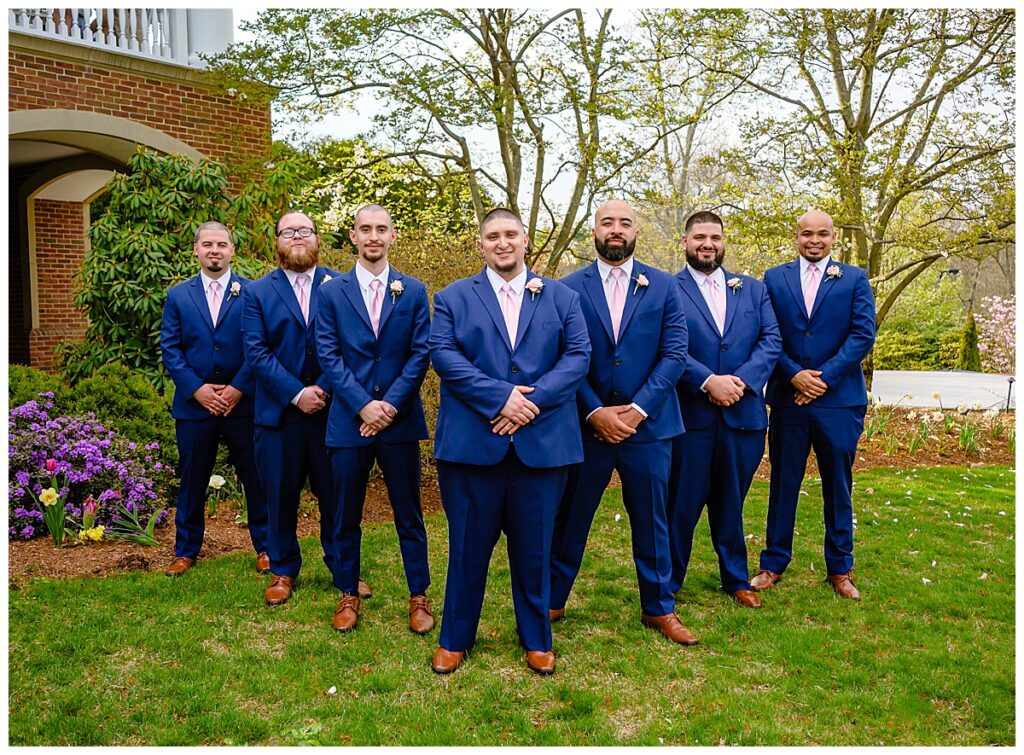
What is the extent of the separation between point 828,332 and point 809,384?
37cm

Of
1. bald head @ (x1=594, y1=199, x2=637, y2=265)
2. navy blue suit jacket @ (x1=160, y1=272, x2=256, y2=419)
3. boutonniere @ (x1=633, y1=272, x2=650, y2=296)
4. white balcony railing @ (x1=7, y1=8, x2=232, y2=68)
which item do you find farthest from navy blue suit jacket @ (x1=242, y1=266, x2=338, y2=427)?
white balcony railing @ (x1=7, y1=8, x2=232, y2=68)

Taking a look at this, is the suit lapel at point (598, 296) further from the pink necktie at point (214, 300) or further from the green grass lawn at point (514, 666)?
the pink necktie at point (214, 300)

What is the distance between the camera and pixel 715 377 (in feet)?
16.3

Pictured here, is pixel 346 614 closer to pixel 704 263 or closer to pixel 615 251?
pixel 615 251

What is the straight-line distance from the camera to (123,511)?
6836 millimetres

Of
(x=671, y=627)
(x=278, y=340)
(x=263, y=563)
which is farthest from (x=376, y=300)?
(x=671, y=627)

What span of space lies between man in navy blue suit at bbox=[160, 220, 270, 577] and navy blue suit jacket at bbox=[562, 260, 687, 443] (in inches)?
88.0

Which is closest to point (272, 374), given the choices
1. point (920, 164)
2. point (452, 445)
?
point (452, 445)

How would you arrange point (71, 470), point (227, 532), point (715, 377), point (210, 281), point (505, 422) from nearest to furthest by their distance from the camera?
1. point (505, 422)
2. point (715, 377)
3. point (210, 281)
4. point (71, 470)
5. point (227, 532)

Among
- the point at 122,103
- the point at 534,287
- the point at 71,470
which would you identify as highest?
the point at 122,103

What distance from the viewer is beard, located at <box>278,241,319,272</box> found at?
5.20 m

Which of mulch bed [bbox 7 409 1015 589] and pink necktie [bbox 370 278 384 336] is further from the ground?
pink necktie [bbox 370 278 384 336]

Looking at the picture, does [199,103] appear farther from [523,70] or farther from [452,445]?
[452,445]

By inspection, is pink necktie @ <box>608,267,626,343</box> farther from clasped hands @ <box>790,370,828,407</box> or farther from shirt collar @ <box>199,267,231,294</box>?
shirt collar @ <box>199,267,231,294</box>
